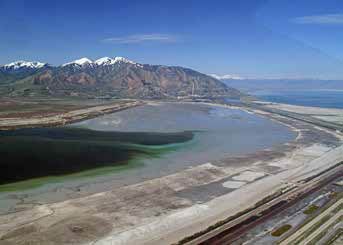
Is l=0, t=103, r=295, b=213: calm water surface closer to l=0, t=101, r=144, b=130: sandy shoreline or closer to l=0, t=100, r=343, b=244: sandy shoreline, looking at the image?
l=0, t=100, r=343, b=244: sandy shoreline

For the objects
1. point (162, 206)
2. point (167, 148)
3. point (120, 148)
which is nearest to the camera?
point (162, 206)

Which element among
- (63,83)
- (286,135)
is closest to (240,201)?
(286,135)

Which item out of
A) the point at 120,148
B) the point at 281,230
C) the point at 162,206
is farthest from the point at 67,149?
the point at 281,230

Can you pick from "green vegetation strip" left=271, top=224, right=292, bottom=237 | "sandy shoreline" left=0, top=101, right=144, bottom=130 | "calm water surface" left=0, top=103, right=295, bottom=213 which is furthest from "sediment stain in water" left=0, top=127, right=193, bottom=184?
"green vegetation strip" left=271, top=224, right=292, bottom=237

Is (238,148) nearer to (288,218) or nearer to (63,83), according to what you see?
(288,218)

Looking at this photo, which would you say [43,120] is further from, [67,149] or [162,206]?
[162,206]

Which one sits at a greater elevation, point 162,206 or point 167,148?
point 167,148
